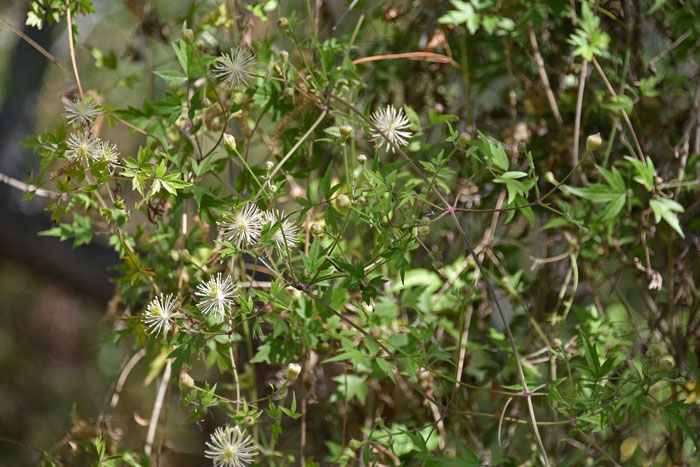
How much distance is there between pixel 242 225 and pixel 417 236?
0.20 meters

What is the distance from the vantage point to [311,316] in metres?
0.79

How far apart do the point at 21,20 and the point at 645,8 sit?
9.57 ft

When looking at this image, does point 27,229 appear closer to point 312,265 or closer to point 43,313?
point 312,265

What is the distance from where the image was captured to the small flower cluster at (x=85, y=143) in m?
0.59

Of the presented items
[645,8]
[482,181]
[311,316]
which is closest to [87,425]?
[311,316]

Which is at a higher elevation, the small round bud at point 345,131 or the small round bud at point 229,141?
the small round bud at point 345,131

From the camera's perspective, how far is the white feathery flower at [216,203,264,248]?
1.97ft

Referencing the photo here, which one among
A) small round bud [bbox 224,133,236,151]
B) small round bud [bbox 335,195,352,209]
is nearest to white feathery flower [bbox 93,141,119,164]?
small round bud [bbox 224,133,236,151]

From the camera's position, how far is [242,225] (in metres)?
0.60

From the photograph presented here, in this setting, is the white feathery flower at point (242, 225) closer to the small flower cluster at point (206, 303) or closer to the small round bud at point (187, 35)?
the small flower cluster at point (206, 303)

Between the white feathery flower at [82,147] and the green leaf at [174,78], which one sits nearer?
the white feathery flower at [82,147]

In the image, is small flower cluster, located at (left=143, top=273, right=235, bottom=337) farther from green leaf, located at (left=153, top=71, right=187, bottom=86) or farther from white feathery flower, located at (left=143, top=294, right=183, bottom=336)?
green leaf, located at (left=153, top=71, right=187, bottom=86)

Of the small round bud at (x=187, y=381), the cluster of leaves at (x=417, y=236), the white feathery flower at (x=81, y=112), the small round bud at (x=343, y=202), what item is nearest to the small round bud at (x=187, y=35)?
the cluster of leaves at (x=417, y=236)

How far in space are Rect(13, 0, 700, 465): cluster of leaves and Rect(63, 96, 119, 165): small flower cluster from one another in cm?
2
